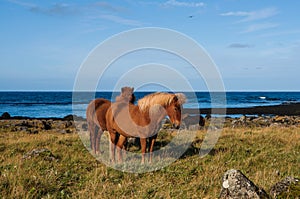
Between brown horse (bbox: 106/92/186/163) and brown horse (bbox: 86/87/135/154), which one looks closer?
brown horse (bbox: 106/92/186/163)

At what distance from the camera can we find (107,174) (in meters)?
8.80

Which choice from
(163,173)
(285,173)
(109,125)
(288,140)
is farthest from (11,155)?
(288,140)

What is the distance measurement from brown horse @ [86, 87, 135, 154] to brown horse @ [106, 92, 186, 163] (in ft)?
2.68

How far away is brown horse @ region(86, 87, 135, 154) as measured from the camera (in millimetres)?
11750

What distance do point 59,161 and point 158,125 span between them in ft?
11.4


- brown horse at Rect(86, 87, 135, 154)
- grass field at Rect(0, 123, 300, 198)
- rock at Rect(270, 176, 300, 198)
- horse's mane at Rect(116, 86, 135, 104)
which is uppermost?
horse's mane at Rect(116, 86, 135, 104)

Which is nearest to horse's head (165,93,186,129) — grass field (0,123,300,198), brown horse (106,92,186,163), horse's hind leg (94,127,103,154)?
brown horse (106,92,186,163)

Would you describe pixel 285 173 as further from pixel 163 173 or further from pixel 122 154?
pixel 122 154

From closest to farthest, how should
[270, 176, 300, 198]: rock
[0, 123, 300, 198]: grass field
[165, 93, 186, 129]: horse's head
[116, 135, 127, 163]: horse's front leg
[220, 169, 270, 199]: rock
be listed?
[220, 169, 270, 199]: rock < [270, 176, 300, 198]: rock < [0, 123, 300, 198]: grass field < [165, 93, 186, 129]: horse's head < [116, 135, 127, 163]: horse's front leg

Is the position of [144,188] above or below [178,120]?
below

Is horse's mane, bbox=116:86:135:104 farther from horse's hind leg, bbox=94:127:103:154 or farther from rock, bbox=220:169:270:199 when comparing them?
rock, bbox=220:169:270:199

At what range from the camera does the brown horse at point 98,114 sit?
1175 cm

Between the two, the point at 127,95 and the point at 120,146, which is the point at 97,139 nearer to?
the point at 120,146

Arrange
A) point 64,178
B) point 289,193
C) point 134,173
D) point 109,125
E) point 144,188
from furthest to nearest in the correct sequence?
1. point 109,125
2. point 134,173
3. point 64,178
4. point 144,188
5. point 289,193
